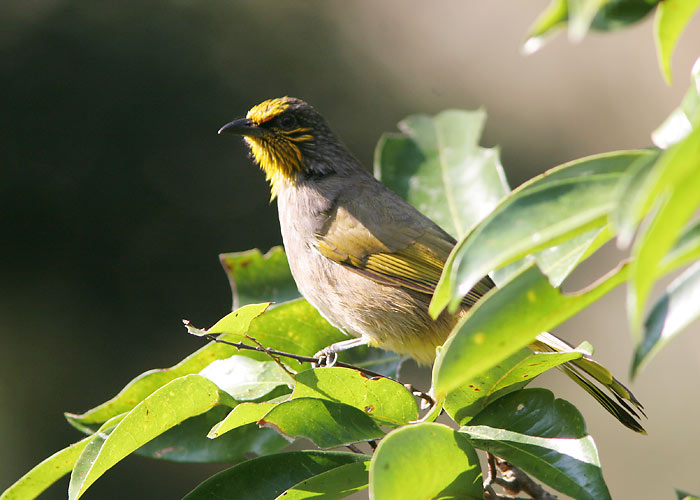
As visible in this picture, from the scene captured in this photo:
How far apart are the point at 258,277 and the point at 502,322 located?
188 cm

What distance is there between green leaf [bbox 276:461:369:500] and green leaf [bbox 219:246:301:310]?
110cm

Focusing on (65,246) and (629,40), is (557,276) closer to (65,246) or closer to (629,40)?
(65,246)

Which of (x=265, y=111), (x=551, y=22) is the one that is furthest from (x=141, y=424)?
(x=265, y=111)

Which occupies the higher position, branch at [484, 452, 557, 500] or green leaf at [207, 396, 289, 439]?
green leaf at [207, 396, 289, 439]

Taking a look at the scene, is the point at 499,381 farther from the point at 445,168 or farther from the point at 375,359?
the point at 445,168

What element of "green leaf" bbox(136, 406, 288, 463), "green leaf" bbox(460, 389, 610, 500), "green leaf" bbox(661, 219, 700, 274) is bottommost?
"green leaf" bbox(460, 389, 610, 500)

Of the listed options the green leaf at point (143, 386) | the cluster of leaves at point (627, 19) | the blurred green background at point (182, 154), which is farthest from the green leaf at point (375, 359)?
the blurred green background at point (182, 154)

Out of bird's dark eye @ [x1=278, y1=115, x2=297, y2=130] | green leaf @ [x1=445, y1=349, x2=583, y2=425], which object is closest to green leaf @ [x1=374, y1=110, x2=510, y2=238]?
bird's dark eye @ [x1=278, y1=115, x2=297, y2=130]

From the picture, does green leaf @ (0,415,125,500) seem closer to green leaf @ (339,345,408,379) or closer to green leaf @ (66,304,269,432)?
green leaf @ (66,304,269,432)

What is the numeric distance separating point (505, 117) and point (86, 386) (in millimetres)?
5484

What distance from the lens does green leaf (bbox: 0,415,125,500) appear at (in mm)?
1917

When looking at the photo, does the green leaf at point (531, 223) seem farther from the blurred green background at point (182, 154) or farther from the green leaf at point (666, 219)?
the blurred green background at point (182, 154)

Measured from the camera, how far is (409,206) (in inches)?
136

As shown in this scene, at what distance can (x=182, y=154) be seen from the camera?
27.0 feet
